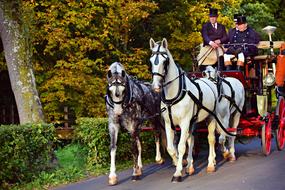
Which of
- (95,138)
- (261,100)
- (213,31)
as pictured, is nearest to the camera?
(95,138)

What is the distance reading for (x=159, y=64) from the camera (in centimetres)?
980

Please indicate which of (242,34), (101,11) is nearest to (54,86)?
(101,11)

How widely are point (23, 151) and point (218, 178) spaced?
3708 mm

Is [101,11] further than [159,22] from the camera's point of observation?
No

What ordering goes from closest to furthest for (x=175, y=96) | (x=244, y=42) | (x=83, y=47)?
(x=175, y=96) → (x=244, y=42) → (x=83, y=47)

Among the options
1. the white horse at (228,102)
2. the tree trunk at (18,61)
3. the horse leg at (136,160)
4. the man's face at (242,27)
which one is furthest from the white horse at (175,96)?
the man's face at (242,27)

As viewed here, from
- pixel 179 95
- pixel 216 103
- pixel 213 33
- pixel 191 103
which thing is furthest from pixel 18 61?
pixel 213 33

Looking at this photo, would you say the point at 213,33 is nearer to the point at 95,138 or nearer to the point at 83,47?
the point at 95,138

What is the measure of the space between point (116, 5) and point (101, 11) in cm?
53

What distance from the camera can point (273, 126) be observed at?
13734mm

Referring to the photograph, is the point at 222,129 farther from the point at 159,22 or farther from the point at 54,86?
the point at 159,22

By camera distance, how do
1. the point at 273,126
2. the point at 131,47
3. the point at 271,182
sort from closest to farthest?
the point at 271,182
the point at 273,126
the point at 131,47

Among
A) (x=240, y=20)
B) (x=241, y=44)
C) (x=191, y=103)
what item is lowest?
(x=191, y=103)

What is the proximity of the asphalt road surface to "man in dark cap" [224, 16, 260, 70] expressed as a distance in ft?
7.83
